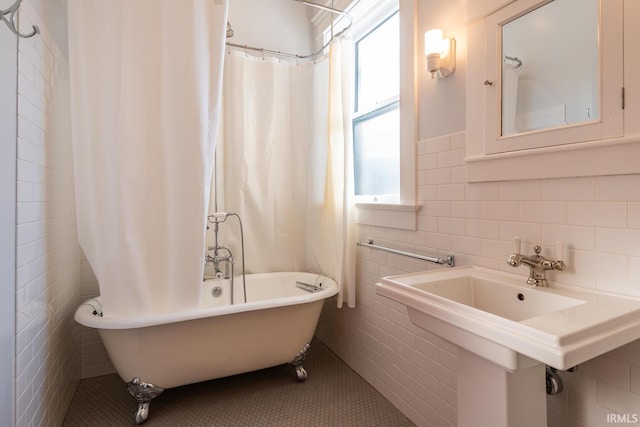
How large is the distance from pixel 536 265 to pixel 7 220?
1.91 meters

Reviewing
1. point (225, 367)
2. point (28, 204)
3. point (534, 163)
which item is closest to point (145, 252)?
point (28, 204)

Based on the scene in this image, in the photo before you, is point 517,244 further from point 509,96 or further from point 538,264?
point 509,96

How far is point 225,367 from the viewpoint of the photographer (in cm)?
189

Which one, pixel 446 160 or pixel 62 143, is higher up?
pixel 62 143

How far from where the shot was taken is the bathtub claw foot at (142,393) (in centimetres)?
173

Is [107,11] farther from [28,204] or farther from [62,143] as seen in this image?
[28,204]

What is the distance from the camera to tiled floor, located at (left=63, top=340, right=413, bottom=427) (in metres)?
1.78

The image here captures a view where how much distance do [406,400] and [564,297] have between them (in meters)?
1.12

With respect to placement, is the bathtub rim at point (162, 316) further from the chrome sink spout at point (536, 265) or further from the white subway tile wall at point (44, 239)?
the chrome sink spout at point (536, 265)

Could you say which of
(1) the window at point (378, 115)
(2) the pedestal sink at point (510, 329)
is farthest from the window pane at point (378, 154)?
(2) the pedestal sink at point (510, 329)

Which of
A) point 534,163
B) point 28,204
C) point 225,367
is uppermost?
point 534,163

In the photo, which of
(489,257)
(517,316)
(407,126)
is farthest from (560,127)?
(407,126)

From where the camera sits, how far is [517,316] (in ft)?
3.85

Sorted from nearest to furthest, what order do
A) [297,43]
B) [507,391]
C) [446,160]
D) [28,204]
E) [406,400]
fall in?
1. [507,391]
2. [28,204]
3. [446,160]
4. [406,400]
5. [297,43]
